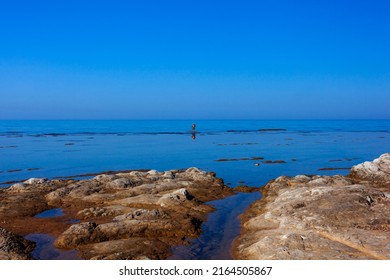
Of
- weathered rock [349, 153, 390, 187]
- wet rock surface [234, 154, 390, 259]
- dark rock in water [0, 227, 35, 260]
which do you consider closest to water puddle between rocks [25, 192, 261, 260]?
dark rock in water [0, 227, 35, 260]

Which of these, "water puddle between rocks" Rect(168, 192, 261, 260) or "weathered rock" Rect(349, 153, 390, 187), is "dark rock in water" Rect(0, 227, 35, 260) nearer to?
"water puddle between rocks" Rect(168, 192, 261, 260)

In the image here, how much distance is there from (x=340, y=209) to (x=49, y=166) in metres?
26.9

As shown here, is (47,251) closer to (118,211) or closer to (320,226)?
(118,211)

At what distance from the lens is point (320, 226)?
1266cm

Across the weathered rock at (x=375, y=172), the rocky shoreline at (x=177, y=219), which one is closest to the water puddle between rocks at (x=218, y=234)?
the rocky shoreline at (x=177, y=219)

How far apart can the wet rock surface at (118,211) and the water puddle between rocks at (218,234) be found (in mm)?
447

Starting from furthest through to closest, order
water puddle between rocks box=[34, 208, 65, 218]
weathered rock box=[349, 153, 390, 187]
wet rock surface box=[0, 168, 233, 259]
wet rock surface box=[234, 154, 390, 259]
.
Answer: weathered rock box=[349, 153, 390, 187] → water puddle between rocks box=[34, 208, 65, 218] → wet rock surface box=[0, 168, 233, 259] → wet rock surface box=[234, 154, 390, 259]

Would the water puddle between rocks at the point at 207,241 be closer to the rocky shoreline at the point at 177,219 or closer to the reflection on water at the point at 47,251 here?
the reflection on water at the point at 47,251

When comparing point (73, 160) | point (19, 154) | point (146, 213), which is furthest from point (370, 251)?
point (19, 154)

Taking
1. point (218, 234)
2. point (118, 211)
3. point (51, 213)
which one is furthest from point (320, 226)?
point (51, 213)

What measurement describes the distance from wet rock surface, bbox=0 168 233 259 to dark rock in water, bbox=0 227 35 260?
0.51 feet

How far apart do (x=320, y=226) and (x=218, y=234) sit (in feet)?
13.1

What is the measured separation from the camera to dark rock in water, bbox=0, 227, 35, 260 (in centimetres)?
1141

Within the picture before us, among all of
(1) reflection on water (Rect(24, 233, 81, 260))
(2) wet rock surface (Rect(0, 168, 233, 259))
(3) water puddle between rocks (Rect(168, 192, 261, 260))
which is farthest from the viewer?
(2) wet rock surface (Rect(0, 168, 233, 259))
